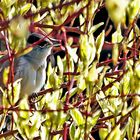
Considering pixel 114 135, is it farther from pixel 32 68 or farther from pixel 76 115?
pixel 32 68

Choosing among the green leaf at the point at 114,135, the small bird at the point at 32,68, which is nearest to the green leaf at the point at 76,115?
the green leaf at the point at 114,135

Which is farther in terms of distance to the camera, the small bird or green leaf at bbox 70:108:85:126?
the small bird

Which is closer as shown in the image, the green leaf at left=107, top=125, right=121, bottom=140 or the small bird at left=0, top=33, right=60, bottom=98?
the green leaf at left=107, top=125, right=121, bottom=140

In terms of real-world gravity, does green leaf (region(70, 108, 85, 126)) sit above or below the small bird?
above

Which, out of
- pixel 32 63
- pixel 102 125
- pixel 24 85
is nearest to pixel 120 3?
pixel 102 125

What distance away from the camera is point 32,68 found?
221 centimetres

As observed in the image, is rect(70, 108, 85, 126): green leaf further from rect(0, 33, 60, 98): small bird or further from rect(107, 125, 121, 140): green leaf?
rect(0, 33, 60, 98): small bird

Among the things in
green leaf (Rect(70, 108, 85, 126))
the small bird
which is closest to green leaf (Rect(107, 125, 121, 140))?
green leaf (Rect(70, 108, 85, 126))

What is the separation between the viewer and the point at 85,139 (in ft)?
2.99

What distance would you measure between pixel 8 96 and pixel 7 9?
185mm

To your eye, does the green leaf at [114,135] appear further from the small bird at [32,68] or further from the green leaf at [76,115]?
the small bird at [32,68]

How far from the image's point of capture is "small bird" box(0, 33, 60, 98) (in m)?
2.04

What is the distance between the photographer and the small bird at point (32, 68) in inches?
80.3

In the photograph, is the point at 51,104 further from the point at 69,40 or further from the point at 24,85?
the point at 24,85
